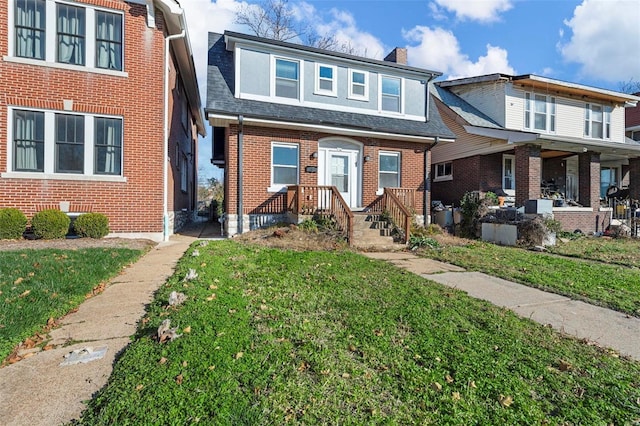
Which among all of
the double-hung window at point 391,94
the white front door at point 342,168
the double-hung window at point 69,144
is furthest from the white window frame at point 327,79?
the double-hung window at point 69,144

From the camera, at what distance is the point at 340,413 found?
80.9 inches

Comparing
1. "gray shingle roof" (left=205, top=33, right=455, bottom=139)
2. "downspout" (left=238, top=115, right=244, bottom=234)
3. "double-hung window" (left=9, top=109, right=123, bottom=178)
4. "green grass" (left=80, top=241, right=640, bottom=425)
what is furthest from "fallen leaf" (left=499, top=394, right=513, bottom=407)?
"double-hung window" (left=9, top=109, right=123, bottom=178)

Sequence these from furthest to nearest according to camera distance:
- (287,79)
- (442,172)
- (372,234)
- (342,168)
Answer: (442,172) < (342,168) < (287,79) < (372,234)

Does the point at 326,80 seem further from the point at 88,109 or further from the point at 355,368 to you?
the point at 355,368

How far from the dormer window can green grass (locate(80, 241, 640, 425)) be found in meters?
8.79

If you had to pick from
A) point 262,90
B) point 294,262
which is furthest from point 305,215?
point 262,90

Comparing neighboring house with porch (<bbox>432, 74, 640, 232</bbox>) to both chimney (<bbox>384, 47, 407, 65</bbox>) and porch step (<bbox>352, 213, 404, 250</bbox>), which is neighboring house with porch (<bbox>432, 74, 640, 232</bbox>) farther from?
porch step (<bbox>352, 213, 404, 250</bbox>)

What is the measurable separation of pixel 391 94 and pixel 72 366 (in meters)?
12.1

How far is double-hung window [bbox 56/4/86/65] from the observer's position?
8.36 m

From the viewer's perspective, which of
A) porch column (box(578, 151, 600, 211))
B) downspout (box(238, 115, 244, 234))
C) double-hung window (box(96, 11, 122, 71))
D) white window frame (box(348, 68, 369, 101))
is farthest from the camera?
porch column (box(578, 151, 600, 211))

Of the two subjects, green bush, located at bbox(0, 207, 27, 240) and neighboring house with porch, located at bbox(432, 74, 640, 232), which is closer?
green bush, located at bbox(0, 207, 27, 240)

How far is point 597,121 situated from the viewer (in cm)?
1664

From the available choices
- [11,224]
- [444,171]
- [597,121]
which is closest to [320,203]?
[11,224]

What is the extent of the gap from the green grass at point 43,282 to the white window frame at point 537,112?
53.7ft
